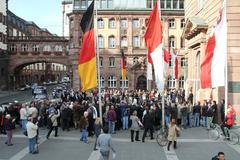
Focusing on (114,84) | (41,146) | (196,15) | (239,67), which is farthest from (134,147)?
(114,84)

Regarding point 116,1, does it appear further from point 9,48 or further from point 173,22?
point 9,48

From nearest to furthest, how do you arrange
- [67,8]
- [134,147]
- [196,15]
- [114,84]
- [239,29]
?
1. [134,147]
2. [239,29]
3. [196,15]
4. [114,84]
5. [67,8]

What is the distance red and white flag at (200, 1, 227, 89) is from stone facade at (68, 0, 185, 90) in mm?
49149

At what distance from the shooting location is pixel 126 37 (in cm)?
7050

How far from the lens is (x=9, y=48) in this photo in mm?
82312

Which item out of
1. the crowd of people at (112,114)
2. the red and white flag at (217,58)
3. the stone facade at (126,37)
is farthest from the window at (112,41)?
the red and white flag at (217,58)

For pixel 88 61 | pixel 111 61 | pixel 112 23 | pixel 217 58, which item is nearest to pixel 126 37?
pixel 112 23

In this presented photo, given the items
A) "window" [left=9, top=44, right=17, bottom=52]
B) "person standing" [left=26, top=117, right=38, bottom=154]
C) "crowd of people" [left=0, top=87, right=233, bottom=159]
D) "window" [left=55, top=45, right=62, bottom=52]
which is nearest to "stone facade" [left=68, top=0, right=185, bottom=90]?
"window" [left=55, top=45, right=62, bottom=52]

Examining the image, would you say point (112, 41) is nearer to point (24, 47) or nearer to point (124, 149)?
point (24, 47)

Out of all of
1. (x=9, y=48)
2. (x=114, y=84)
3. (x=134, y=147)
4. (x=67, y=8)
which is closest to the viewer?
(x=134, y=147)

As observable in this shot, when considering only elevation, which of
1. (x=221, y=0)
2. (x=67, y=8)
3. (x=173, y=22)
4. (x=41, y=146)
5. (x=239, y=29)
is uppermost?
(x=67, y=8)

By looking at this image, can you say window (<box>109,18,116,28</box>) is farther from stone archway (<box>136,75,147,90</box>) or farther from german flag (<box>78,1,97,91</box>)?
german flag (<box>78,1,97,91</box>)

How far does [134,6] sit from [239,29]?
45.8 m

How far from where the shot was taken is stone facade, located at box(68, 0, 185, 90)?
228 feet
